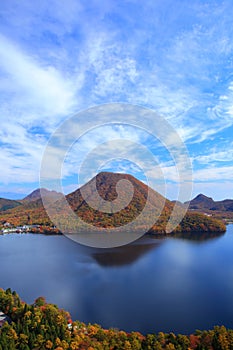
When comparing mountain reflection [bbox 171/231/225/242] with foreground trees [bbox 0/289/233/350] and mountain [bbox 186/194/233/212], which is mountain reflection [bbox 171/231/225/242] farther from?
mountain [bbox 186/194/233/212]

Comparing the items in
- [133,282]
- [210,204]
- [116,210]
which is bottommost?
[133,282]

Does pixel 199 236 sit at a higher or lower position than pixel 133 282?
higher

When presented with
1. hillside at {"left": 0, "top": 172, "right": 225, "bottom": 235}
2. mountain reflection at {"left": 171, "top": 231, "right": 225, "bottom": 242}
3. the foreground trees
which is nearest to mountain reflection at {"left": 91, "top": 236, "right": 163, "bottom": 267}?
mountain reflection at {"left": 171, "top": 231, "right": 225, "bottom": 242}

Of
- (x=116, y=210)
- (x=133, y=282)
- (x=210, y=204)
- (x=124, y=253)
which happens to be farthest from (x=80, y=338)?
(x=210, y=204)

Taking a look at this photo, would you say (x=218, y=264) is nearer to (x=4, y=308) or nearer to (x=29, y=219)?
(x=4, y=308)

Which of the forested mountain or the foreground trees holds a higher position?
the forested mountain

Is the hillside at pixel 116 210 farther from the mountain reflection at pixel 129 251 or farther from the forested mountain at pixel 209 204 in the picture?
the forested mountain at pixel 209 204

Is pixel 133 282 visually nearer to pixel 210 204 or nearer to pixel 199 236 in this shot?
pixel 199 236
